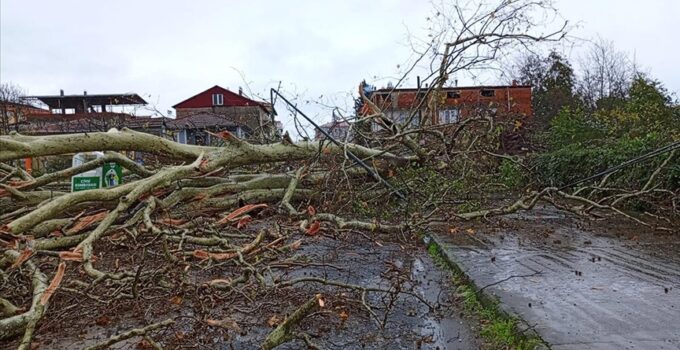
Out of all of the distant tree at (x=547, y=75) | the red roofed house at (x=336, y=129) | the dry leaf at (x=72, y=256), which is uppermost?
the distant tree at (x=547, y=75)

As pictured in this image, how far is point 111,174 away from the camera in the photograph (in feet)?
22.9

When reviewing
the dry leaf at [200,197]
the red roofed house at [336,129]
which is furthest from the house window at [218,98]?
the dry leaf at [200,197]

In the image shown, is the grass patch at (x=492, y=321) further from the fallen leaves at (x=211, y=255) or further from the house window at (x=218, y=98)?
the house window at (x=218, y=98)

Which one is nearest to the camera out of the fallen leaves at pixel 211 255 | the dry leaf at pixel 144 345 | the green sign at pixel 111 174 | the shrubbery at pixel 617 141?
the dry leaf at pixel 144 345

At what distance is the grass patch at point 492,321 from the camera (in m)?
2.77

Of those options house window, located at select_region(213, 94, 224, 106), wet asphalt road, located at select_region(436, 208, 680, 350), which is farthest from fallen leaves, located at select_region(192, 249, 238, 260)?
house window, located at select_region(213, 94, 224, 106)

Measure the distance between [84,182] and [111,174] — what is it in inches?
13.1

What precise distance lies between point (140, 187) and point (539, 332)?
13.0 feet

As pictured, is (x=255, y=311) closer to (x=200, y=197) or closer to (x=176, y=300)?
(x=176, y=300)

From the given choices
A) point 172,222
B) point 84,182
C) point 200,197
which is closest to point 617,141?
point 200,197

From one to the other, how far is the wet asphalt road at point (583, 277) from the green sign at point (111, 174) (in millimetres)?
4045

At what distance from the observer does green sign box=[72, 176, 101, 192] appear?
22.6ft

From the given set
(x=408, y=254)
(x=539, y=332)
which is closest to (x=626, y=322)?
(x=539, y=332)

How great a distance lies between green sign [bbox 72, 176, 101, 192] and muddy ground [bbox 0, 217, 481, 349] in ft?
7.87
